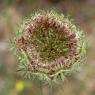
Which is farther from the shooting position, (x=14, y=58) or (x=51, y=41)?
(x=14, y=58)

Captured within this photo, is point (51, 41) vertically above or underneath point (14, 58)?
underneath

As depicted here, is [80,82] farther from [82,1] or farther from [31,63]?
[31,63]

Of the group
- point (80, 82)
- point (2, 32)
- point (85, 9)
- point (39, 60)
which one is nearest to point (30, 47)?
point (39, 60)

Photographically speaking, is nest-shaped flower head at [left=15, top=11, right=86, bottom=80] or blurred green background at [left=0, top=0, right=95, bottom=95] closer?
nest-shaped flower head at [left=15, top=11, right=86, bottom=80]

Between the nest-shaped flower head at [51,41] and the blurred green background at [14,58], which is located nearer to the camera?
the nest-shaped flower head at [51,41]
